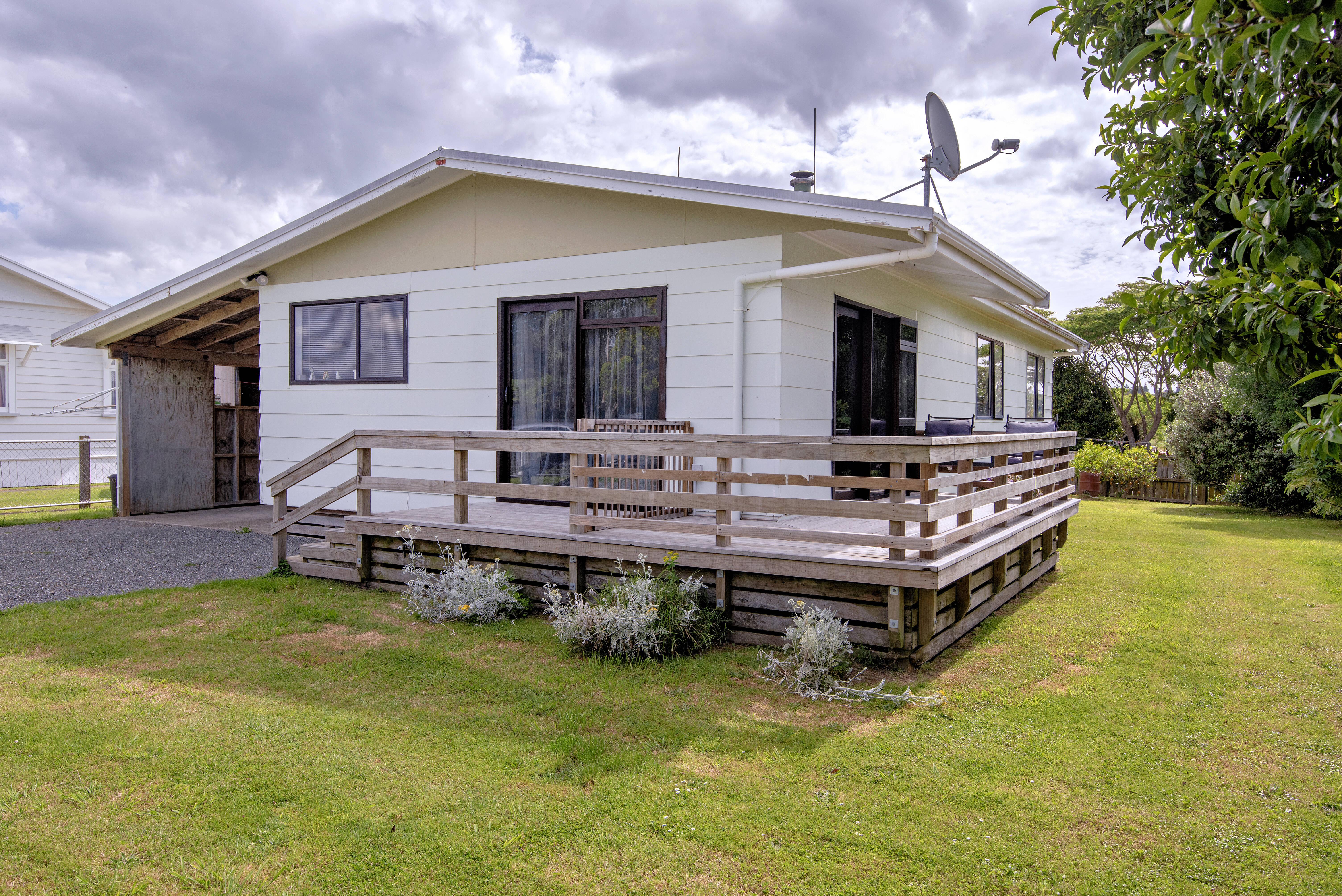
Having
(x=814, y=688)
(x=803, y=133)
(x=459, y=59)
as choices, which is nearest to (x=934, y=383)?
(x=803, y=133)

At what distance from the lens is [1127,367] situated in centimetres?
2650

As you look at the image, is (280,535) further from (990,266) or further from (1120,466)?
(1120,466)

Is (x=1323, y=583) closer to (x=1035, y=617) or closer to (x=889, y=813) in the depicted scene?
(x=1035, y=617)

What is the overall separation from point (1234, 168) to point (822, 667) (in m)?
2.94

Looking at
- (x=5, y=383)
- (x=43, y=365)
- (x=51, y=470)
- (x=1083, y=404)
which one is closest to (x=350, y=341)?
(x=51, y=470)

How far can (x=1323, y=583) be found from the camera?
717cm

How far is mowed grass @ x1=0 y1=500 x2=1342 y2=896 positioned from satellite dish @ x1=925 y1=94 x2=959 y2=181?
14.4 ft

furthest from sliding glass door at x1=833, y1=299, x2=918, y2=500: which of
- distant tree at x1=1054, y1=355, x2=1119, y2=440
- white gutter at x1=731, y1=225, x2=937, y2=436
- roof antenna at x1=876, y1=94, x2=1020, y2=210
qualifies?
distant tree at x1=1054, y1=355, x2=1119, y2=440

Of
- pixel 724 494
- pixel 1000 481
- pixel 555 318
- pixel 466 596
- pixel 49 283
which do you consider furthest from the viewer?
pixel 49 283

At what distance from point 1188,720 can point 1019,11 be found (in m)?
3.66

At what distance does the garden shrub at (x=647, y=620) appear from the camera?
4551mm

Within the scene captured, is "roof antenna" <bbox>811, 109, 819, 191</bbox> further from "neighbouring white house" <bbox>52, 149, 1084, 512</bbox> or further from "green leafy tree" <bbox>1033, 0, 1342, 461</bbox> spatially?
"green leafy tree" <bbox>1033, 0, 1342, 461</bbox>

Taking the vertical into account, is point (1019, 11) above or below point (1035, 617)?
above

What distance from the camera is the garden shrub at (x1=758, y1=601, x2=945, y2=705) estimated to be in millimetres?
4035
